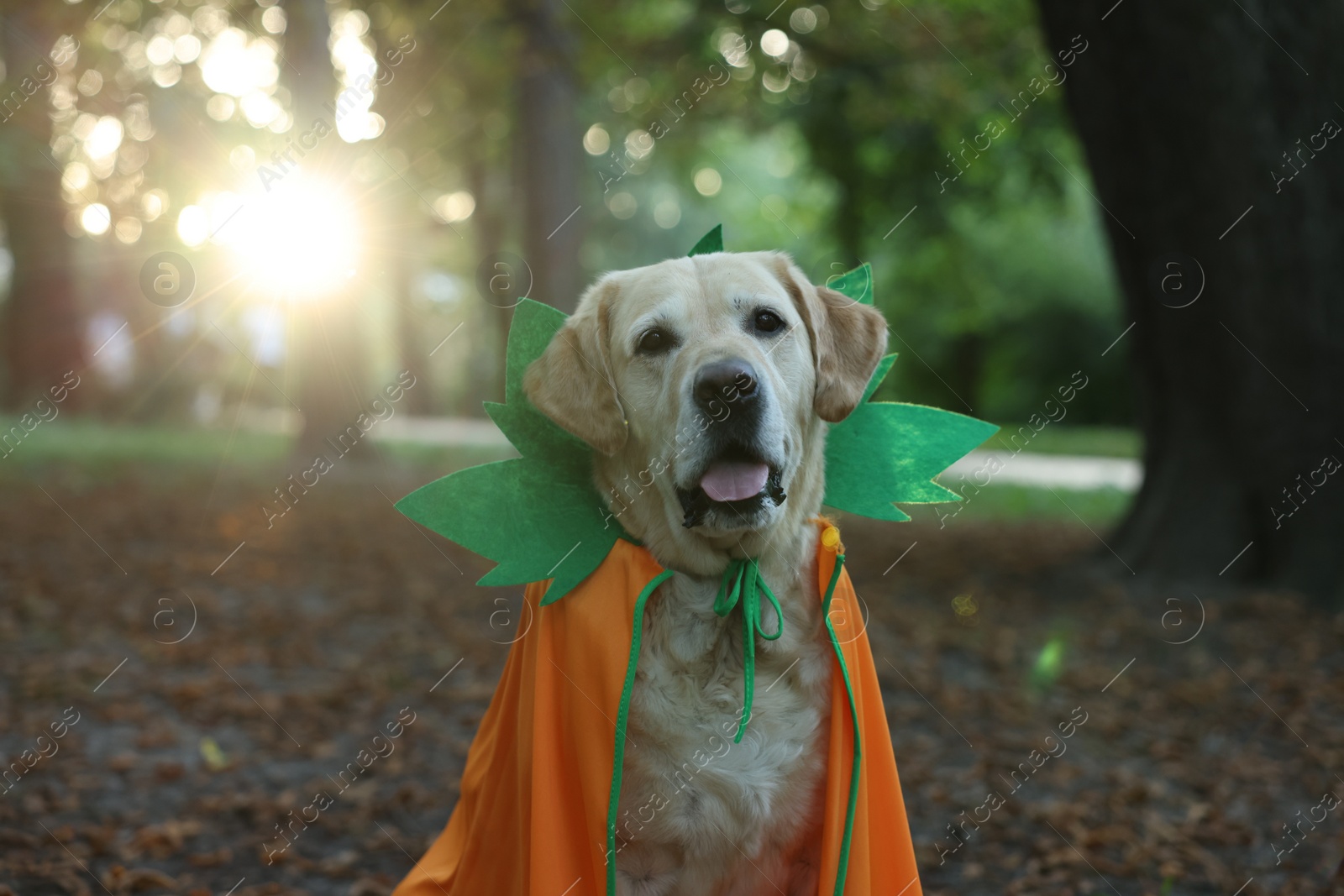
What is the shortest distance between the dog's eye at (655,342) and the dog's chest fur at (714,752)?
0.62 meters

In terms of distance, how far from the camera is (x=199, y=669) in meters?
5.84

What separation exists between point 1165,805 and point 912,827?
1.15 meters

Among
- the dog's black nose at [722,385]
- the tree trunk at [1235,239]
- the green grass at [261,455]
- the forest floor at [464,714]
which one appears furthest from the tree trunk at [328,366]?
the dog's black nose at [722,385]

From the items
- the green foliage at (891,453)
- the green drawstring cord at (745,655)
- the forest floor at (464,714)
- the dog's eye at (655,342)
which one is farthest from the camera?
the forest floor at (464,714)

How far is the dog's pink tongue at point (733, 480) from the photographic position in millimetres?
2373

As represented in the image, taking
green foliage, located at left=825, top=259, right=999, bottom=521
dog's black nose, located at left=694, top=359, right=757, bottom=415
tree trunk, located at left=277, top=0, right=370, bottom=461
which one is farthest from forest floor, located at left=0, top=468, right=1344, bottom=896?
tree trunk, located at left=277, top=0, right=370, bottom=461

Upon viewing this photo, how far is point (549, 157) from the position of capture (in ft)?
31.5

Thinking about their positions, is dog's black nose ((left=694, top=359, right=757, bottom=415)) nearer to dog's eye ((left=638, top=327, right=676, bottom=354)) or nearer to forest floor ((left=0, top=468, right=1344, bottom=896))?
dog's eye ((left=638, top=327, right=676, bottom=354))

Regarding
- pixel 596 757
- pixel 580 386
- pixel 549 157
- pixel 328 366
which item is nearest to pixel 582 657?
pixel 596 757

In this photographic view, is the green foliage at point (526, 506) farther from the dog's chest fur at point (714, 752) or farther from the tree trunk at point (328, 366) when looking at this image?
the tree trunk at point (328, 366)

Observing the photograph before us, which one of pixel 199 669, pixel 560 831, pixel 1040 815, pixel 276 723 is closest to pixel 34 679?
pixel 199 669

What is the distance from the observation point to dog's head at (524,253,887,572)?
2.38m

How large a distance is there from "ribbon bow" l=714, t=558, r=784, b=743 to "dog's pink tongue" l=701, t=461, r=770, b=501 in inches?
7.6

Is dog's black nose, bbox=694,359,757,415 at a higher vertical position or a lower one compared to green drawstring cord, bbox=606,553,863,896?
higher
